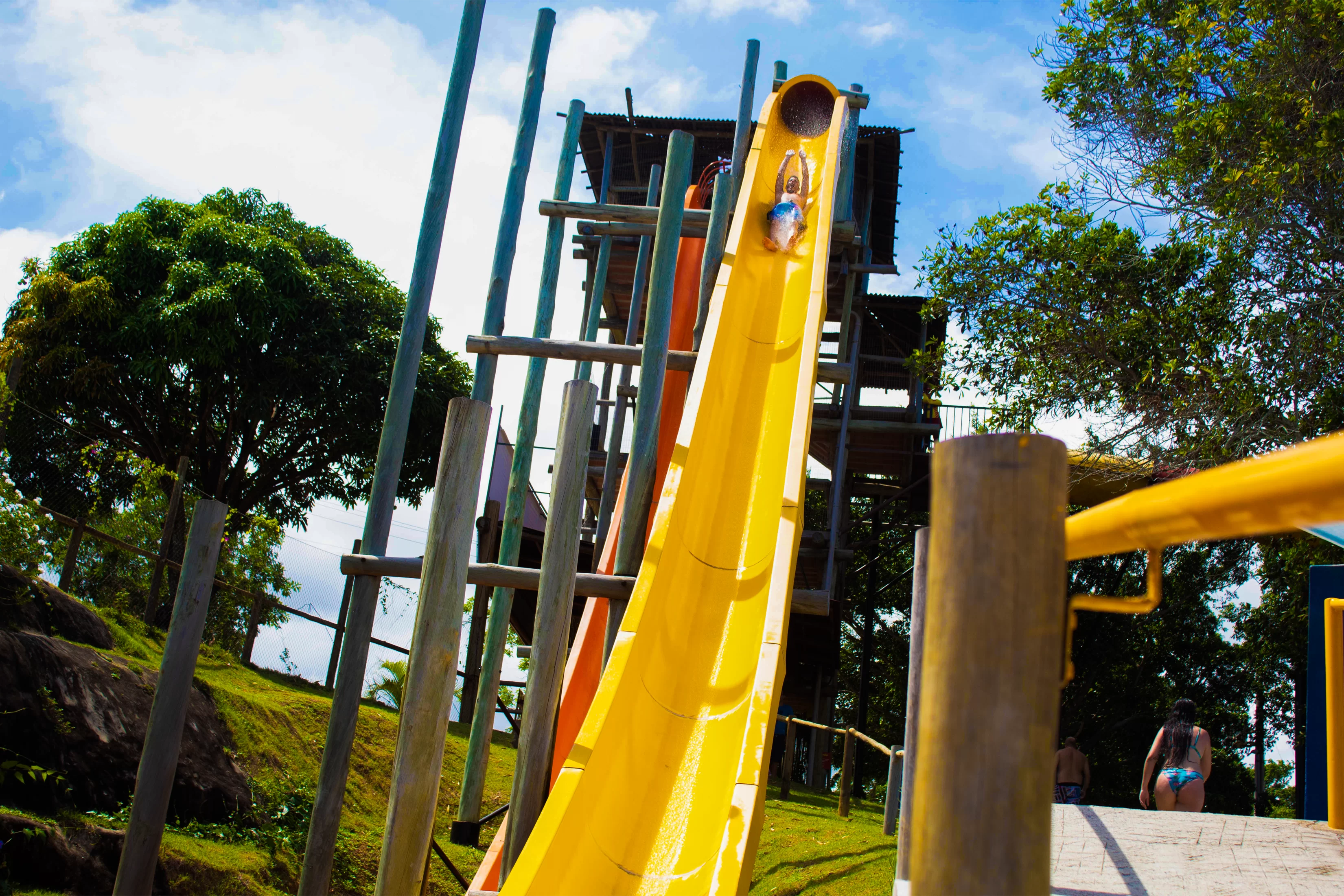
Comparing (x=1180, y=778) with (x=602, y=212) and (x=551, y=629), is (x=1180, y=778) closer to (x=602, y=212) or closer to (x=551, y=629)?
(x=551, y=629)

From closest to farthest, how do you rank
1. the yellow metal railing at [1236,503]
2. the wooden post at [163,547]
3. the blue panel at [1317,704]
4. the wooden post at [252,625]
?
the yellow metal railing at [1236,503]
the blue panel at [1317,704]
the wooden post at [163,547]
the wooden post at [252,625]

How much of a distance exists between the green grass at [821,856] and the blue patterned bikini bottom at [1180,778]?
191 centimetres

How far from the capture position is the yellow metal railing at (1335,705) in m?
3.80

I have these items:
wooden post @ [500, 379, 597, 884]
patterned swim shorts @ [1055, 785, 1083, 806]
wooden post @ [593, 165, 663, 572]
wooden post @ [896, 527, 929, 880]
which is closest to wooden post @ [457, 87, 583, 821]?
wooden post @ [593, 165, 663, 572]

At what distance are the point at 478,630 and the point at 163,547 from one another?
597cm

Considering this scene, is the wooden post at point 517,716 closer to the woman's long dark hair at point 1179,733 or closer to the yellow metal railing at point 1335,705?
the woman's long dark hair at point 1179,733

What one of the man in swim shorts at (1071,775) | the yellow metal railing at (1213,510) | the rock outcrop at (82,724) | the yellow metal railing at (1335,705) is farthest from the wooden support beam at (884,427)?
the yellow metal railing at (1213,510)

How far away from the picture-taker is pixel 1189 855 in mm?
3432

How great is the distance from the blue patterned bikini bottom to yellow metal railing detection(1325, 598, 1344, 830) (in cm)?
293

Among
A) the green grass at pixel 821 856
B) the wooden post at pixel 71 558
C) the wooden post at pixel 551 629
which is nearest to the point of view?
the wooden post at pixel 551 629

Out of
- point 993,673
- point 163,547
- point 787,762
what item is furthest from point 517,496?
point 787,762

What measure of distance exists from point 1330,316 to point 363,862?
9429 millimetres

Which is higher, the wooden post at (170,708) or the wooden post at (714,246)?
the wooden post at (714,246)

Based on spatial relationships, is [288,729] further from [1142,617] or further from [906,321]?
[1142,617]
